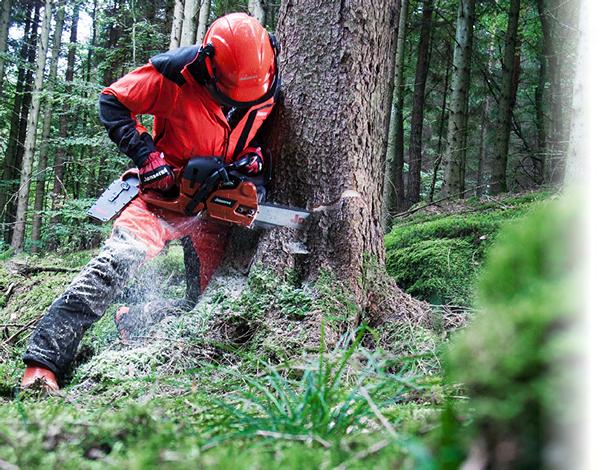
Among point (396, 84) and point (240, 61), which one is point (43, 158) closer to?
point (396, 84)

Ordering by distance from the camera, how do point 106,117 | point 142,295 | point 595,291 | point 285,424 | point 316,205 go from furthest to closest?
point 142,295, point 106,117, point 316,205, point 285,424, point 595,291

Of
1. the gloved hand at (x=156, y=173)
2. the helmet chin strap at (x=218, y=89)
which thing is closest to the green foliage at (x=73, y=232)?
the gloved hand at (x=156, y=173)

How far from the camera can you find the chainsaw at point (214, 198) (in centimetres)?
332

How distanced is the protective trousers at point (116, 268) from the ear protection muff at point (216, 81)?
903mm

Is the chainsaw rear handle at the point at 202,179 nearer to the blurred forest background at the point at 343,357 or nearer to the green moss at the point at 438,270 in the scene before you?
the blurred forest background at the point at 343,357

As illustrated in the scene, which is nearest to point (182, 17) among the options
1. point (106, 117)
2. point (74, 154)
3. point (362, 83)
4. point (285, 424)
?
point (106, 117)

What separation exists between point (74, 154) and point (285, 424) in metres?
19.4

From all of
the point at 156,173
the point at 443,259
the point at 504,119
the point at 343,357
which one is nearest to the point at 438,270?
the point at 443,259

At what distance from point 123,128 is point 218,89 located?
0.76 metres

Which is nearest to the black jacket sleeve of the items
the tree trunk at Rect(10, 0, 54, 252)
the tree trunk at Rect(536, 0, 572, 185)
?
the tree trunk at Rect(536, 0, 572, 185)

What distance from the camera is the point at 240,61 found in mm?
3236

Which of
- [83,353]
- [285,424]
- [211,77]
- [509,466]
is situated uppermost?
[211,77]

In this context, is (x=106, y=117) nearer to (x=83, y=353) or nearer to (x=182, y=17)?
(x=83, y=353)

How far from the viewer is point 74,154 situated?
18.5 metres
